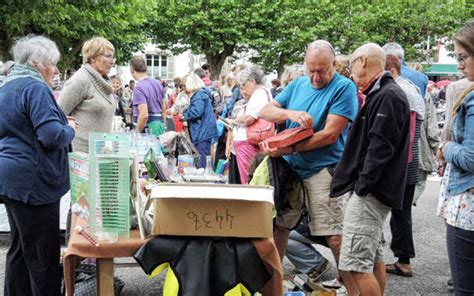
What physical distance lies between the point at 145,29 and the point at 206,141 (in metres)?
23.7

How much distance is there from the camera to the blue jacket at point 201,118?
280 inches

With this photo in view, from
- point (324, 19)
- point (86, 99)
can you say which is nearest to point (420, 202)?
point (86, 99)

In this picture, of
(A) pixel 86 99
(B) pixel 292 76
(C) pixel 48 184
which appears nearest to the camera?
(C) pixel 48 184

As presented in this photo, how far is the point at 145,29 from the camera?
29469 mm

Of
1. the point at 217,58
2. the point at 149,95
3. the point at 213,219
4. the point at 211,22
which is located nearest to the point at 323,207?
the point at 213,219

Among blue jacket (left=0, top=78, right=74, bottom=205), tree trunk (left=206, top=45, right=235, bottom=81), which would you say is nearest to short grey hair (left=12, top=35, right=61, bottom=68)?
blue jacket (left=0, top=78, right=74, bottom=205)

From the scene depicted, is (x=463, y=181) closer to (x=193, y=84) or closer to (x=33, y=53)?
(x=33, y=53)

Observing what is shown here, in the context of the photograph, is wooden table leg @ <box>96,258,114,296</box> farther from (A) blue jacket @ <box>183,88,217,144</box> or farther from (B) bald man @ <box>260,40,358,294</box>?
(A) blue jacket @ <box>183,88,217,144</box>

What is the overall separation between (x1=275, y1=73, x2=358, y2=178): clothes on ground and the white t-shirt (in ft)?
3.93

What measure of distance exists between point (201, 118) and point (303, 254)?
135 inches

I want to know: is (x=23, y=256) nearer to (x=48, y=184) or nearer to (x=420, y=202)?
(x=48, y=184)

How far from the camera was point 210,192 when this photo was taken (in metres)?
2.32

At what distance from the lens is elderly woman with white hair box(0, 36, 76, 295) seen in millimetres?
2934

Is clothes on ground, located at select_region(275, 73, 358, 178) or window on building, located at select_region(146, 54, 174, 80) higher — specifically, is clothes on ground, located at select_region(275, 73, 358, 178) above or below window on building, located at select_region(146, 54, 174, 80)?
below
